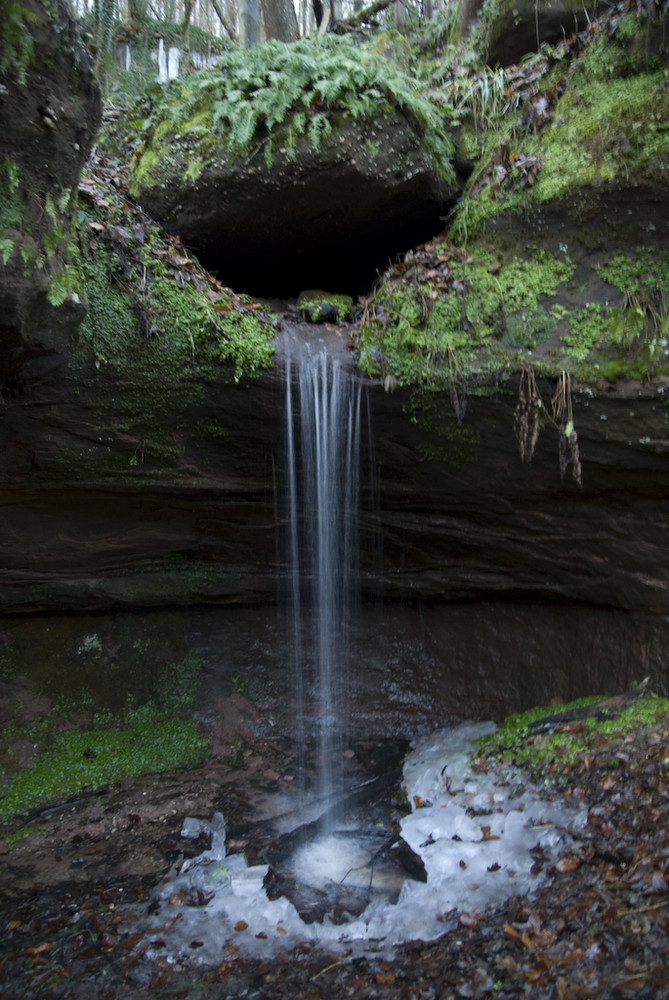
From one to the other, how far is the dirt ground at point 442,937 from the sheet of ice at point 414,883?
13 cm

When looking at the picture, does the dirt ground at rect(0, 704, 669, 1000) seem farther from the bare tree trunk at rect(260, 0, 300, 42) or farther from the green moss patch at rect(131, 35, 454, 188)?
the bare tree trunk at rect(260, 0, 300, 42)

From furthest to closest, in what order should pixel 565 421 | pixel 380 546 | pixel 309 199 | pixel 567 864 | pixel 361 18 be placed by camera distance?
pixel 361 18, pixel 380 546, pixel 309 199, pixel 565 421, pixel 567 864

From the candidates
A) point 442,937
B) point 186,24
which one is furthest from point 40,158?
point 186,24

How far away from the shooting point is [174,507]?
20.1 feet

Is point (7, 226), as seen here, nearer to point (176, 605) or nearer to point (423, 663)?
point (176, 605)

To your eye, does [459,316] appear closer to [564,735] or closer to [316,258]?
[316,258]

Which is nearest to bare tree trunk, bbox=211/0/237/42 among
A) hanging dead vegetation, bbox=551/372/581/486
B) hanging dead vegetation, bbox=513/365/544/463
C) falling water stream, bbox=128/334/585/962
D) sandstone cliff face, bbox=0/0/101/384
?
falling water stream, bbox=128/334/585/962

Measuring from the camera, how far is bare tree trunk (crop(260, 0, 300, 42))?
10227 millimetres

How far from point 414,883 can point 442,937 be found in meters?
0.66

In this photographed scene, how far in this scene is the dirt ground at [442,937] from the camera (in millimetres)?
3129

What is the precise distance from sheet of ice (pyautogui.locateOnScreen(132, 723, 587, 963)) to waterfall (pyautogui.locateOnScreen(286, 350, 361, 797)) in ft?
4.32

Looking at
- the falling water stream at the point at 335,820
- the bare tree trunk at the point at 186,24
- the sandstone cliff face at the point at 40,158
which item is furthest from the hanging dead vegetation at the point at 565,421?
the bare tree trunk at the point at 186,24

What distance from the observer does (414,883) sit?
13.9 feet

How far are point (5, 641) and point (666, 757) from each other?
20.2 ft
